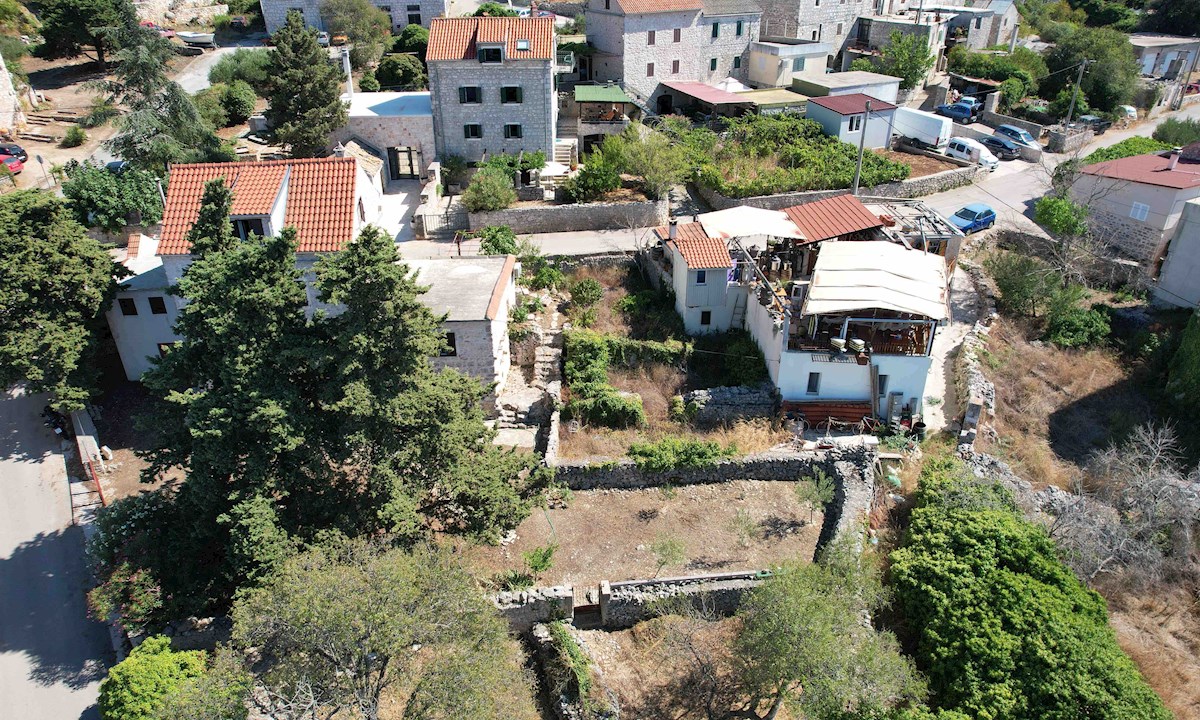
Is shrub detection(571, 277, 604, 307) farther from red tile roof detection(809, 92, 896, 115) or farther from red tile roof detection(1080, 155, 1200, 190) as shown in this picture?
red tile roof detection(1080, 155, 1200, 190)

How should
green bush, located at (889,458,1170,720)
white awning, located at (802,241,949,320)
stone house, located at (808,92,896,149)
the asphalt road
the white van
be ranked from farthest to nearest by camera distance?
the white van < stone house, located at (808,92,896,149) < white awning, located at (802,241,949,320) < the asphalt road < green bush, located at (889,458,1170,720)

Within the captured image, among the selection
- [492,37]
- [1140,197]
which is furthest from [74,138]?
[1140,197]

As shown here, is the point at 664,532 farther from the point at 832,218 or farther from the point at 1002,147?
the point at 1002,147

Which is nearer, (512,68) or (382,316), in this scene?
(382,316)

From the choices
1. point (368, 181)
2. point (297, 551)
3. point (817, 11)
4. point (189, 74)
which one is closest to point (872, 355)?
point (297, 551)

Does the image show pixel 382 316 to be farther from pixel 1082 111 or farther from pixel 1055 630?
pixel 1082 111

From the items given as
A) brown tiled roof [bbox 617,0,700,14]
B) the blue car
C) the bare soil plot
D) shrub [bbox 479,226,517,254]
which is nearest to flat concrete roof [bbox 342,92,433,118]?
shrub [bbox 479,226,517,254]
